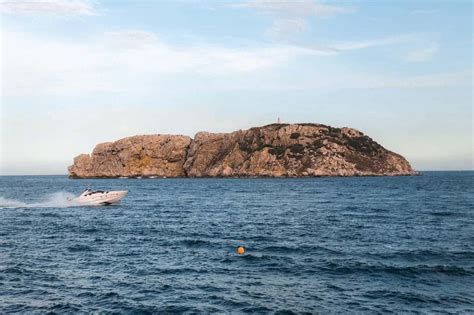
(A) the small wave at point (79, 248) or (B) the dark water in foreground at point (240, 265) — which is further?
(A) the small wave at point (79, 248)

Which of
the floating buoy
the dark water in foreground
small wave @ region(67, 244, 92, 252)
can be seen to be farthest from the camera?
small wave @ region(67, 244, 92, 252)

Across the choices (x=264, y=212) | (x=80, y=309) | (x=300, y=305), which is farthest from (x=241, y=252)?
(x=264, y=212)

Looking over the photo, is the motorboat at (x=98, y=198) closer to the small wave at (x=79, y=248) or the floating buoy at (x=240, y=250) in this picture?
the small wave at (x=79, y=248)

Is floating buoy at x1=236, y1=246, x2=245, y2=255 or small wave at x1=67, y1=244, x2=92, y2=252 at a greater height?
floating buoy at x1=236, y1=246, x2=245, y2=255

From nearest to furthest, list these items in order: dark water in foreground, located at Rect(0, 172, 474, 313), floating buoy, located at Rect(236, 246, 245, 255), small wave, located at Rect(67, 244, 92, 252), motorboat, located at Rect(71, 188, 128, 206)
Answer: dark water in foreground, located at Rect(0, 172, 474, 313), floating buoy, located at Rect(236, 246, 245, 255), small wave, located at Rect(67, 244, 92, 252), motorboat, located at Rect(71, 188, 128, 206)

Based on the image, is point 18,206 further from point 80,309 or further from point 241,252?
point 80,309

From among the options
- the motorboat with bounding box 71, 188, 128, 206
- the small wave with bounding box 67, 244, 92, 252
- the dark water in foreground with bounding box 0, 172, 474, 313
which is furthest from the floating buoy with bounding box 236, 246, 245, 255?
the motorboat with bounding box 71, 188, 128, 206

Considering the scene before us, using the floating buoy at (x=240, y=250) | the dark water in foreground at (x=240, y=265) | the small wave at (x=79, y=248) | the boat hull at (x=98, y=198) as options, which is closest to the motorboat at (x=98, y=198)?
the boat hull at (x=98, y=198)

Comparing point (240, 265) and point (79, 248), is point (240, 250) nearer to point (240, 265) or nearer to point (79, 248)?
point (240, 265)

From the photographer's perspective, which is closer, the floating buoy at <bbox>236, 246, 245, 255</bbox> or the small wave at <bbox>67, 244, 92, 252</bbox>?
the floating buoy at <bbox>236, 246, 245, 255</bbox>

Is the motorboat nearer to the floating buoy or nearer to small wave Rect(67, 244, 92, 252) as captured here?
small wave Rect(67, 244, 92, 252)

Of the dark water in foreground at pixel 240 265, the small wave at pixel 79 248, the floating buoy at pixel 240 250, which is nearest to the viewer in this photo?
the dark water in foreground at pixel 240 265

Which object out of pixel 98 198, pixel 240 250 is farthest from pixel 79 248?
pixel 98 198

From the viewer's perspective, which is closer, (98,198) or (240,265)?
(240,265)
